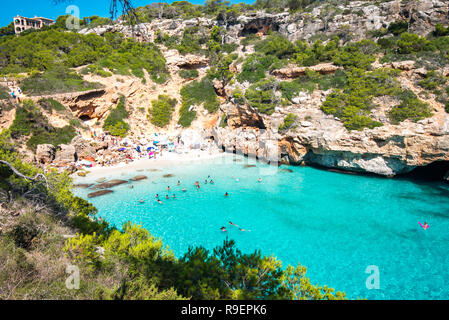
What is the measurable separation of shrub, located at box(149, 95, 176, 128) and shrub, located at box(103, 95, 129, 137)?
3963 millimetres

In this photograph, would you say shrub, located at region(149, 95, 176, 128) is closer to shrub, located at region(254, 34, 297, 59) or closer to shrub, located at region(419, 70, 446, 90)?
shrub, located at region(254, 34, 297, 59)

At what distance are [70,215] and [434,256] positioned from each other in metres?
15.9

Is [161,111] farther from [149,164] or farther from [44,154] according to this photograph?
[44,154]

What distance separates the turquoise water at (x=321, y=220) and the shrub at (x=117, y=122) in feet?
34.9

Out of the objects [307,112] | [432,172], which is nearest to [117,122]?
[307,112]

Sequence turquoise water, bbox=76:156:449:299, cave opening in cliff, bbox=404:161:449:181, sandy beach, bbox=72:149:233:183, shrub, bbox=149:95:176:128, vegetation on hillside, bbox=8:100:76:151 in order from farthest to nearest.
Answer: shrub, bbox=149:95:176:128
vegetation on hillside, bbox=8:100:76:151
sandy beach, bbox=72:149:233:183
cave opening in cliff, bbox=404:161:449:181
turquoise water, bbox=76:156:449:299

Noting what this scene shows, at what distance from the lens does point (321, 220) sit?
12.9 meters

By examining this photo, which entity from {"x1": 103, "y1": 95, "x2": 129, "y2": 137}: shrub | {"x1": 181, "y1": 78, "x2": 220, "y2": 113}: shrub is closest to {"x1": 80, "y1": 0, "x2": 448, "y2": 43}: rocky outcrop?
{"x1": 103, "y1": 95, "x2": 129, "y2": 137}: shrub

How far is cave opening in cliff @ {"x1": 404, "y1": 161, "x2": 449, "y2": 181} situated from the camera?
1836 cm

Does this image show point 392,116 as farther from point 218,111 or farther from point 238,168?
point 218,111

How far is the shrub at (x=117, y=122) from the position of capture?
28.3 metres

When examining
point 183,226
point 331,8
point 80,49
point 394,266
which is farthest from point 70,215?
point 331,8

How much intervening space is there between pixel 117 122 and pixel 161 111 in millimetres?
6681

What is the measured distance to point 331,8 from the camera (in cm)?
3597
